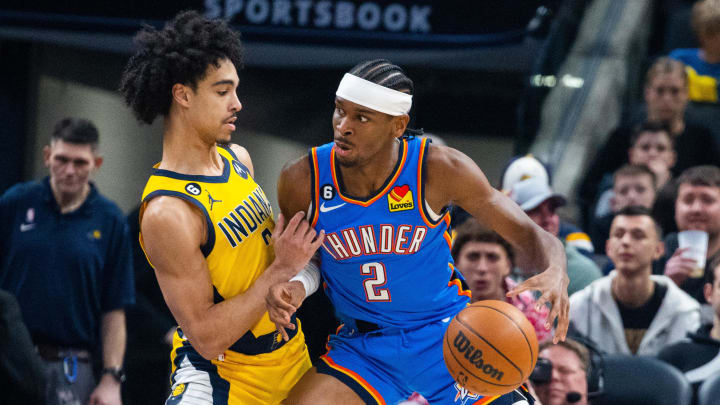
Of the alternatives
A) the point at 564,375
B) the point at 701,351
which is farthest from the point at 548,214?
the point at 564,375

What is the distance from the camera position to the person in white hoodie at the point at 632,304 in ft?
19.6

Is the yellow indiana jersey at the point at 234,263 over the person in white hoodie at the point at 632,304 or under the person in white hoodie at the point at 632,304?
over

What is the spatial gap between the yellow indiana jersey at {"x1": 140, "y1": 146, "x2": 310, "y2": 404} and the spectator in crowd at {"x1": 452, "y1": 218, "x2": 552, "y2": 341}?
1691 millimetres

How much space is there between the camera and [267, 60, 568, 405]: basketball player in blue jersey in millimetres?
3980

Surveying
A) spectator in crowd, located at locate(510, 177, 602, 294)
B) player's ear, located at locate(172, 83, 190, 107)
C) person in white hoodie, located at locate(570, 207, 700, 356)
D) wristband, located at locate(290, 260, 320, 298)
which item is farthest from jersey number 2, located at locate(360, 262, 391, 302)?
spectator in crowd, located at locate(510, 177, 602, 294)

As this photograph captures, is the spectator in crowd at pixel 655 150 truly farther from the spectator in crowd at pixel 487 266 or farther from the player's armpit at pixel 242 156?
the player's armpit at pixel 242 156

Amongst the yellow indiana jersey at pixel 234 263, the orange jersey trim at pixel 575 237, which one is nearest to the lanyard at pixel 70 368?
the yellow indiana jersey at pixel 234 263

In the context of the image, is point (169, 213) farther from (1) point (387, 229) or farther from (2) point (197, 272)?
(1) point (387, 229)

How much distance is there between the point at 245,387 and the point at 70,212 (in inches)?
105

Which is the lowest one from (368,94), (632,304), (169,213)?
(632,304)

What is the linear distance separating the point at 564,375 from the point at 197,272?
2.38 metres

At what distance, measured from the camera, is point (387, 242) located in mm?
3986

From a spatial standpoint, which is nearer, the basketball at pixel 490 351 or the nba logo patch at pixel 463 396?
the basketball at pixel 490 351

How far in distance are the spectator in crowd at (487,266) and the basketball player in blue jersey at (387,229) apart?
136 centimetres
